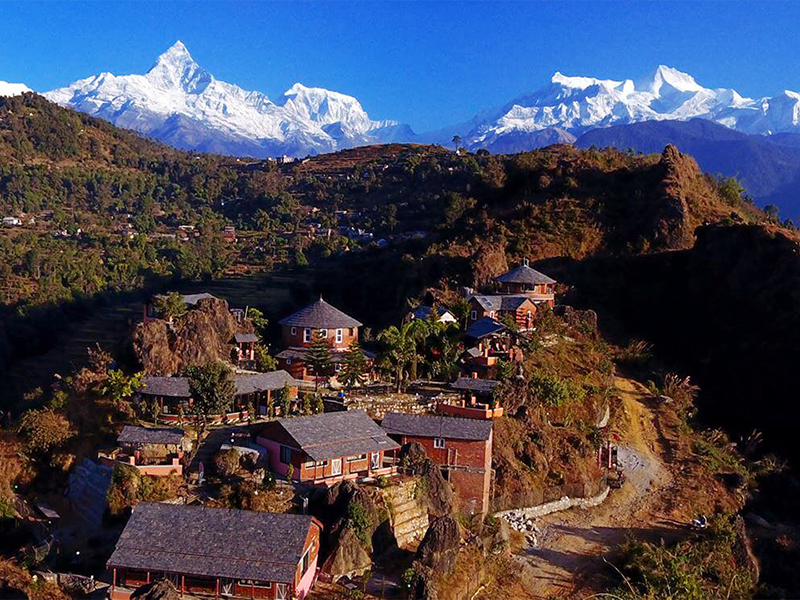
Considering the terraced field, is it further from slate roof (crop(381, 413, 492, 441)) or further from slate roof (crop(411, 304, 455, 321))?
slate roof (crop(381, 413, 492, 441))

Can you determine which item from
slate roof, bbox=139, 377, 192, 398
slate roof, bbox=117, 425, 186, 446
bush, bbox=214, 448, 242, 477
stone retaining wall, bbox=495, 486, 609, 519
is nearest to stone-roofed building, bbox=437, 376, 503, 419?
stone retaining wall, bbox=495, 486, 609, 519

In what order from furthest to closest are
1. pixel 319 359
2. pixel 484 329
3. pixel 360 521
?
1. pixel 484 329
2. pixel 319 359
3. pixel 360 521

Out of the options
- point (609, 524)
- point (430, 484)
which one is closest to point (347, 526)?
point (430, 484)

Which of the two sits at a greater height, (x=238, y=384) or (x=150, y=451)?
(x=238, y=384)

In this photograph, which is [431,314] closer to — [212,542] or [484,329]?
[484,329]

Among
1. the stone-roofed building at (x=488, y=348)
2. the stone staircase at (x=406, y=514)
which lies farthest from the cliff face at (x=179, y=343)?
the stone-roofed building at (x=488, y=348)

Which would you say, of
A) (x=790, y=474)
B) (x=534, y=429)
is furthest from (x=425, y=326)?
(x=790, y=474)

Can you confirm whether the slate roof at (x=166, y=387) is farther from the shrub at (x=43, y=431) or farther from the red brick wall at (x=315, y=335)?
the red brick wall at (x=315, y=335)

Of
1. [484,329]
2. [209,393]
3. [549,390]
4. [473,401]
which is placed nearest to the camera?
[209,393]
